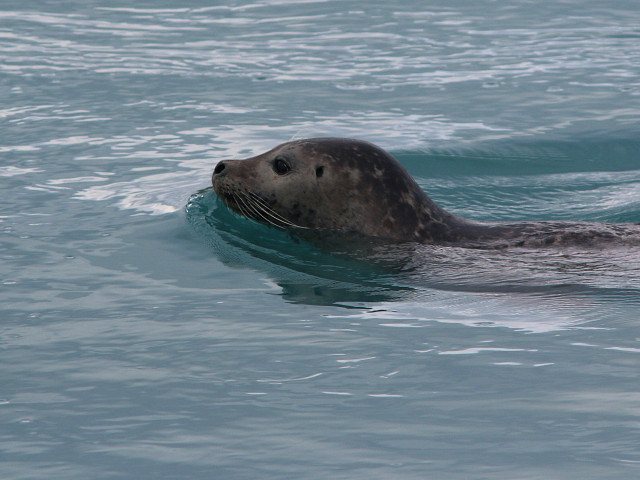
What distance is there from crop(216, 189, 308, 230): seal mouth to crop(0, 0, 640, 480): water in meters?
0.11

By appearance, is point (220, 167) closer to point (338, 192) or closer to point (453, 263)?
point (338, 192)

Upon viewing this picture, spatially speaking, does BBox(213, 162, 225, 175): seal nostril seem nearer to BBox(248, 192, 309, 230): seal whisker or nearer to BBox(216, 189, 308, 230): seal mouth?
BBox(216, 189, 308, 230): seal mouth

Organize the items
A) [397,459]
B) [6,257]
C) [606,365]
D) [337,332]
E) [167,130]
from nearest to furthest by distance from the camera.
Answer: [397,459]
[606,365]
[337,332]
[6,257]
[167,130]

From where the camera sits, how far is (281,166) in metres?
7.71

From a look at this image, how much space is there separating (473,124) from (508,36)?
435cm

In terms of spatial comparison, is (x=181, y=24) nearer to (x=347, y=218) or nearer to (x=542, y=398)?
(x=347, y=218)

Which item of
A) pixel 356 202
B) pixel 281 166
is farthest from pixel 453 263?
pixel 281 166

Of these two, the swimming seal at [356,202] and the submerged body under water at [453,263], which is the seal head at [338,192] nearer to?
the swimming seal at [356,202]

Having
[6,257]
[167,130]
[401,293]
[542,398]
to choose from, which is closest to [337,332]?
[401,293]

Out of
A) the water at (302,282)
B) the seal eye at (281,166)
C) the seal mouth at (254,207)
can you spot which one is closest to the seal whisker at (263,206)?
the seal mouth at (254,207)

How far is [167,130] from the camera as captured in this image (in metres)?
11.1

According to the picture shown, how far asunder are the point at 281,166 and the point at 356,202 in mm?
575

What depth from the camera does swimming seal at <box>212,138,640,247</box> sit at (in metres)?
7.60

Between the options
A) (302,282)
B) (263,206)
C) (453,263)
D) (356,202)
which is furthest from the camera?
(263,206)
